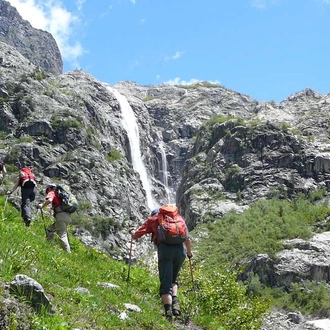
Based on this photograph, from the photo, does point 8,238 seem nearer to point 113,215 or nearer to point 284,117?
point 113,215

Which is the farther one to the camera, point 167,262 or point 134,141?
point 134,141

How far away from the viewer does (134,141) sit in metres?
165

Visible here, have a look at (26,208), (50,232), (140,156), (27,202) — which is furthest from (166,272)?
(140,156)

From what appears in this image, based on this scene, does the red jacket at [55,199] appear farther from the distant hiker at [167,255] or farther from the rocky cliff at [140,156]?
the rocky cliff at [140,156]

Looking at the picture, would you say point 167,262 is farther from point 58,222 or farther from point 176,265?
point 58,222

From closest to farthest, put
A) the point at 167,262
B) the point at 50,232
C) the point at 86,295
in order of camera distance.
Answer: the point at 86,295, the point at 167,262, the point at 50,232

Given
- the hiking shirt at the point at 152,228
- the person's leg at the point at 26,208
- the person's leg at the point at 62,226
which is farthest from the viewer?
the person's leg at the point at 26,208

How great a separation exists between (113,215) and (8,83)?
52.5 m

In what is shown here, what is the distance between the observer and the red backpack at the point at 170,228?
1009 cm

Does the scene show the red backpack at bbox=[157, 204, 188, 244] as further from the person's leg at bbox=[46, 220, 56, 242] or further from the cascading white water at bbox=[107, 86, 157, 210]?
the cascading white water at bbox=[107, 86, 157, 210]

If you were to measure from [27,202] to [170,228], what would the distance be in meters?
8.75

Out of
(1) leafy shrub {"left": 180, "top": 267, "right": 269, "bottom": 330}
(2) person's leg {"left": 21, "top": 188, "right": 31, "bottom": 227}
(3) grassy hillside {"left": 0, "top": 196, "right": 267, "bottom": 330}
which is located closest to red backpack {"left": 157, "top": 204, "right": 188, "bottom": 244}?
(3) grassy hillside {"left": 0, "top": 196, "right": 267, "bottom": 330}

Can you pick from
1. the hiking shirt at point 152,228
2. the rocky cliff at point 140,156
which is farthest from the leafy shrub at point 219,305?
the rocky cliff at point 140,156

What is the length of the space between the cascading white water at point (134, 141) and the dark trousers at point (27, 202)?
12672 cm
